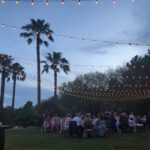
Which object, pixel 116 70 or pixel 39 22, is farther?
pixel 116 70

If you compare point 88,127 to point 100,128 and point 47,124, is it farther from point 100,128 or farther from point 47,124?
point 47,124

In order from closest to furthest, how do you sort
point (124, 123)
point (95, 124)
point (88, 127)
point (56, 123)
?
1. point (88, 127)
2. point (95, 124)
3. point (124, 123)
4. point (56, 123)

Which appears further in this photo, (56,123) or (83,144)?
(56,123)

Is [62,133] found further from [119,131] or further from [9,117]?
[9,117]

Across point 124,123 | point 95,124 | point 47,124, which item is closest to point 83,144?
point 95,124

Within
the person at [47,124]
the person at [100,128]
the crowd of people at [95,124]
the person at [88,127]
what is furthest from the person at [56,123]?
the person at [100,128]

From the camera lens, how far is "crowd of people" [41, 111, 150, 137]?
931 inches

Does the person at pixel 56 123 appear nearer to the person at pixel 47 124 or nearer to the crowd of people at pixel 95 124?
the crowd of people at pixel 95 124

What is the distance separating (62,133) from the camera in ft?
91.2

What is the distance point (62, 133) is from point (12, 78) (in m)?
42.9

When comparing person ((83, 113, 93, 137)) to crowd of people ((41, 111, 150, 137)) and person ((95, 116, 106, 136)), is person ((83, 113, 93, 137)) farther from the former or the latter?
person ((95, 116, 106, 136))

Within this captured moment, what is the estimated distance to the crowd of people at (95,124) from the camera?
23.7m

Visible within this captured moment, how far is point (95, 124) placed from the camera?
23.7 metres

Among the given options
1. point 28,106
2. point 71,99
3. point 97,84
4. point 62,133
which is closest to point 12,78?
point 71,99
